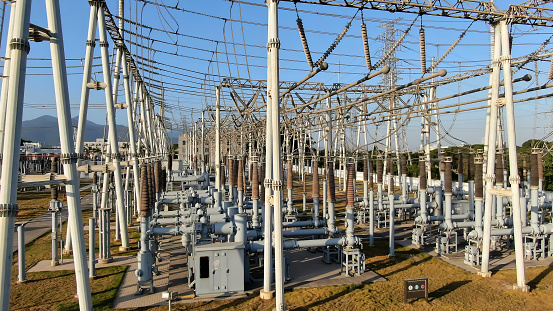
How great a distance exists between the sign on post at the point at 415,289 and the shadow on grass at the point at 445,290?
47cm

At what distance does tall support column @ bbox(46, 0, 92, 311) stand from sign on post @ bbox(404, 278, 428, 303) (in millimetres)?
7883

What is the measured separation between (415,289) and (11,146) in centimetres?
992

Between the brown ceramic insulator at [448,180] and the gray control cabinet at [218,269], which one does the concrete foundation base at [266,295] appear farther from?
the brown ceramic insulator at [448,180]

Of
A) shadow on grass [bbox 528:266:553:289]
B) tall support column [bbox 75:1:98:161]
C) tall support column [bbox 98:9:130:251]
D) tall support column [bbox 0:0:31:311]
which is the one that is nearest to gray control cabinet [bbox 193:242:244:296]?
tall support column [bbox 98:9:130:251]

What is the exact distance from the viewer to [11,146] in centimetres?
589

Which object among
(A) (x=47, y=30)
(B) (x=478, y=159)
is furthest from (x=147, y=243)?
(B) (x=478, y=159)

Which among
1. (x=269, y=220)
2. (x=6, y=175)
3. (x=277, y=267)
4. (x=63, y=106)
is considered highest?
(x=63, y=106)

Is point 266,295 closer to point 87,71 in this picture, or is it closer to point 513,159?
point 513,159

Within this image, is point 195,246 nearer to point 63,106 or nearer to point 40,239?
point 63,106

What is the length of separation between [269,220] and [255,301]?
2.34m

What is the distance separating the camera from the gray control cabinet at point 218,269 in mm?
10836

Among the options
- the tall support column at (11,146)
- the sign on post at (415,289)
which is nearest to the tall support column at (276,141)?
the sign on post at (415,289)

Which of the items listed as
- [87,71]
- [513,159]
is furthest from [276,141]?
[513,159]

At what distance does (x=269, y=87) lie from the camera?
9.77 m
